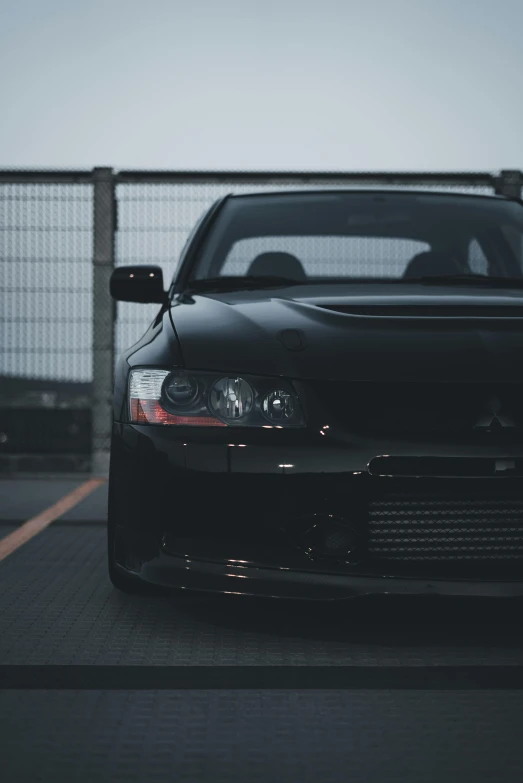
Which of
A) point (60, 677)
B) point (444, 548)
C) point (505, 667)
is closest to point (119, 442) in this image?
point (60, 677)

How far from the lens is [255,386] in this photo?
11.4 feet

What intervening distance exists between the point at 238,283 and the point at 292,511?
134 cm

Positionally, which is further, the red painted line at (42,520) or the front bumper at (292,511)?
the red painted line at (42,520)

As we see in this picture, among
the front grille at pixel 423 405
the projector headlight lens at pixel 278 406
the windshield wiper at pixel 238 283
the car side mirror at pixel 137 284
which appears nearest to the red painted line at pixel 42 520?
the car side mirror at pixel 137 284

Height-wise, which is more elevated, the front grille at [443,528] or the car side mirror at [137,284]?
the car side mirror at [137,284]

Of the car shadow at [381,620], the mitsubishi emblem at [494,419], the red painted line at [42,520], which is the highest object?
the mitsubishi emblem at [494,419]

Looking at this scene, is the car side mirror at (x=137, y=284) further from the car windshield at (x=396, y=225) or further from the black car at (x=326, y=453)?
the black car at (x=326, y=453)

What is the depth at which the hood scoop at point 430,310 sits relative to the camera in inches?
147

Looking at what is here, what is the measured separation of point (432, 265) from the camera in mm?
4832

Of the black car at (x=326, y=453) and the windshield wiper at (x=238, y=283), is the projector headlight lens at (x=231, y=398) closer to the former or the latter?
the black car at (x=326, y=453)

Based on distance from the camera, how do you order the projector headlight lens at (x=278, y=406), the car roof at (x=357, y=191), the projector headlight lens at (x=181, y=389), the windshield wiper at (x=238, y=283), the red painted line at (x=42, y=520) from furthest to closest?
the red painted line at (x=42, y=520) < the car roof at (x=357, y=191) < the windshield wiper at (x=238, y=283) < the projector headlight lens at (x=181, y=389) < the projector headlight lens at (x=278, y=406)

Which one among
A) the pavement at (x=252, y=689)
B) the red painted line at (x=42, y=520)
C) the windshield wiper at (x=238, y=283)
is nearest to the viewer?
the pavement at (x=252, y=689)

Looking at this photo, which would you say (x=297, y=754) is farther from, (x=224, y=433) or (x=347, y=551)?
(x=224, y=433)

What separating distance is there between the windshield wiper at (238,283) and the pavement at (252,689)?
44.3 inches
